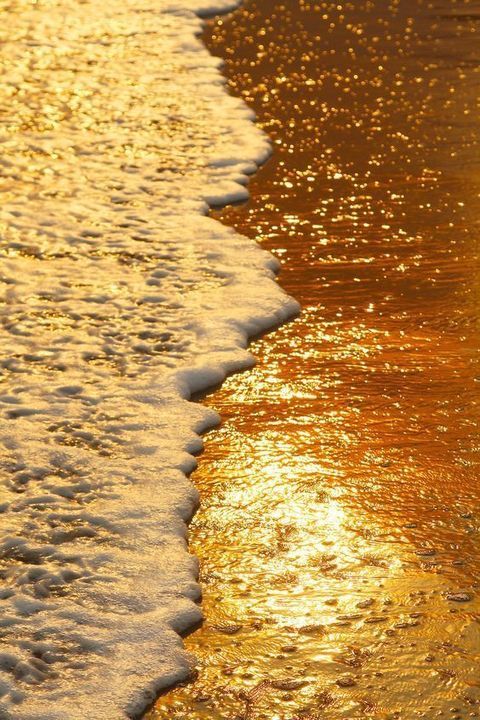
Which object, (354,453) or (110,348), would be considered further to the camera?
(110,348)

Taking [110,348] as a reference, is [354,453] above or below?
above

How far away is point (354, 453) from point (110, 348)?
120 cm

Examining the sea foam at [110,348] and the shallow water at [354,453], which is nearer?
the shallow water at [354,453]

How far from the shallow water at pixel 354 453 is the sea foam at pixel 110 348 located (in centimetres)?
11

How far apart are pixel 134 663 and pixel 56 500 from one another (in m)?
0.77

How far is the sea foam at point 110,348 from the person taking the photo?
2.98 m

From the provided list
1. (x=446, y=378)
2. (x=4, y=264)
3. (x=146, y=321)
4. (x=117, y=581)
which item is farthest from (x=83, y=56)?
(x=117, y=581)

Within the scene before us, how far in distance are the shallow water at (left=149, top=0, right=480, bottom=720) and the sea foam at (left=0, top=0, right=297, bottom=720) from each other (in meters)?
0.11

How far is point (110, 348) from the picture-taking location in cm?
446

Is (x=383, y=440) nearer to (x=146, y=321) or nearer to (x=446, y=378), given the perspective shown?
(x=446, y=378)

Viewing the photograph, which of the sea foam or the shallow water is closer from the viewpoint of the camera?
the shallow water

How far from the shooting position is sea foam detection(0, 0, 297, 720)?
2.98m

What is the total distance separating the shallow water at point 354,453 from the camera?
2797 mm

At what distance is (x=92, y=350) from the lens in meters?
4.44
